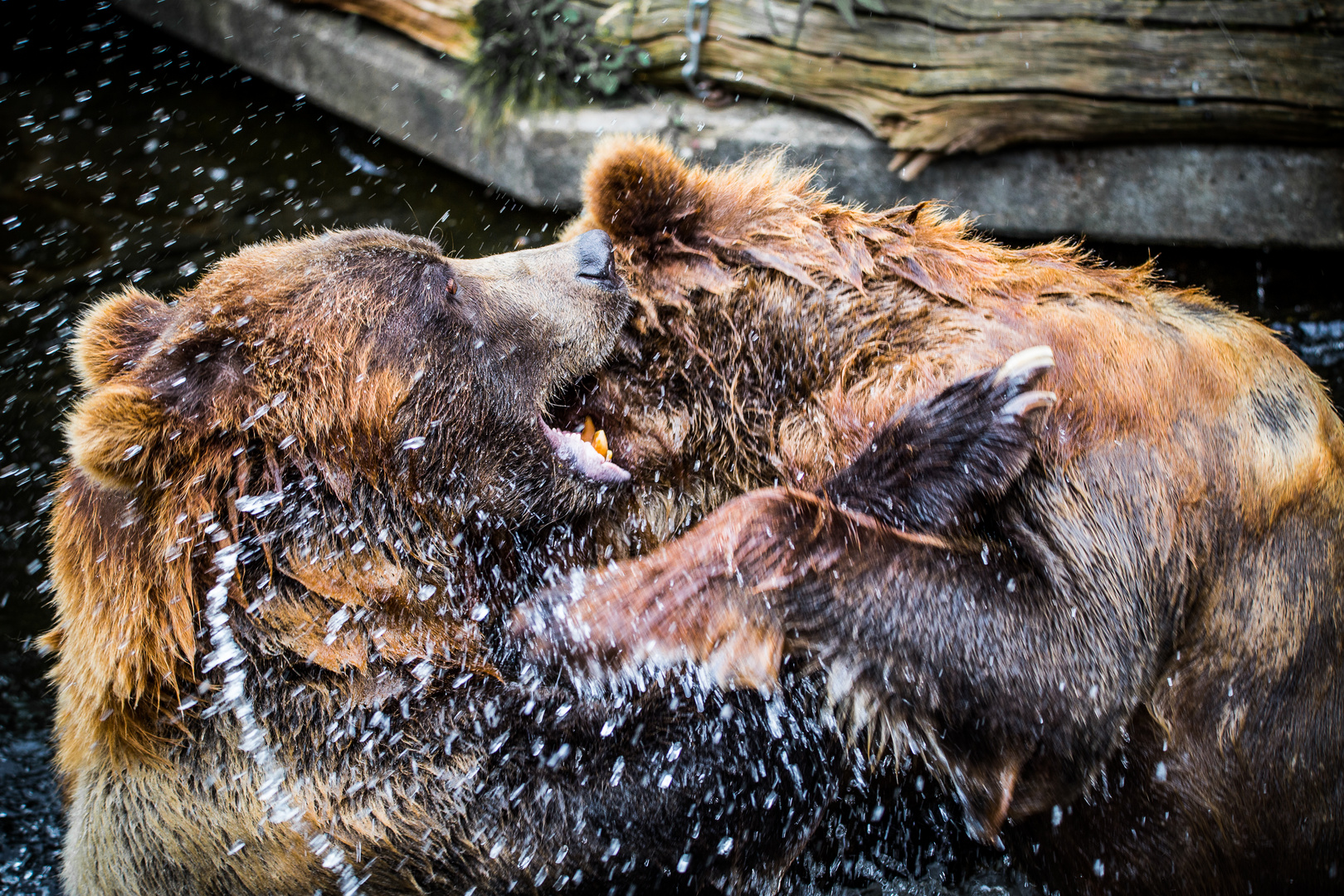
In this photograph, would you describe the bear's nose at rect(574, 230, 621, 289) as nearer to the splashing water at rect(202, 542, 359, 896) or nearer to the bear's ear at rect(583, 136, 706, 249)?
the bear's ear at rect(583, 136, 706, 249)

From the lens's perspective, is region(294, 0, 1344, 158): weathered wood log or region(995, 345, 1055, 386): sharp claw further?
region(294, 0, 1344, 158): weathered wood log

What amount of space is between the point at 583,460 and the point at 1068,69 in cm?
355

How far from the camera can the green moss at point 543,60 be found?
18.6ft

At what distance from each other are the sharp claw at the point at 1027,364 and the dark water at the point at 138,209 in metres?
3.00

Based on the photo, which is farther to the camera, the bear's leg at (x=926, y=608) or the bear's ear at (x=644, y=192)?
the bear's ear at (x=644, y=192)

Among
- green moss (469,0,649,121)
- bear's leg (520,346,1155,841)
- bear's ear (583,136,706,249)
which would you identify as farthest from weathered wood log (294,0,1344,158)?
bear's leg (520,346,1155,841)

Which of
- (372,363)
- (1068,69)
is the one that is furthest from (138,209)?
(1068,69)

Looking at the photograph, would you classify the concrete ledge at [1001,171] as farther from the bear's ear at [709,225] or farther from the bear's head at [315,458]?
the bear's head at [315,458]

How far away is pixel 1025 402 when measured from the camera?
2330 millimetres

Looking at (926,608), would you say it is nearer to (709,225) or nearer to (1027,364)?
(1027,364)

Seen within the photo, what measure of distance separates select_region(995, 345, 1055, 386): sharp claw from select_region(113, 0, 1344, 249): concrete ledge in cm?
297

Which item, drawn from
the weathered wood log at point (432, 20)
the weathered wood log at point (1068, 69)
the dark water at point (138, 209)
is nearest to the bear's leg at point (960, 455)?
the dark water at point (138, 209)

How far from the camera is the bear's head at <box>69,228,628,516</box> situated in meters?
2.53

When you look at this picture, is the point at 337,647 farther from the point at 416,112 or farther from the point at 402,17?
the point at 402,17
